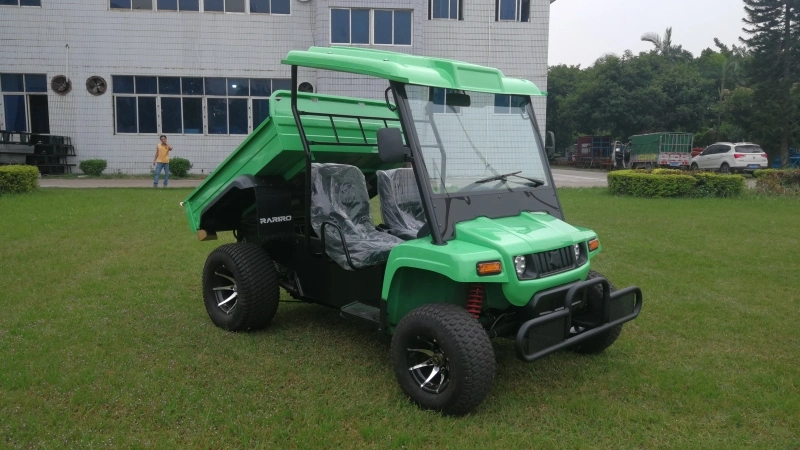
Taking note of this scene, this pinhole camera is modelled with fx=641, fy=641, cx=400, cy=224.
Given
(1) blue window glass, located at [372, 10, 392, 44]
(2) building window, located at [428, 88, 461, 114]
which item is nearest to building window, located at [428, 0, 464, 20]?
(1) blue window glass, located at [372, 10, 392, 44]

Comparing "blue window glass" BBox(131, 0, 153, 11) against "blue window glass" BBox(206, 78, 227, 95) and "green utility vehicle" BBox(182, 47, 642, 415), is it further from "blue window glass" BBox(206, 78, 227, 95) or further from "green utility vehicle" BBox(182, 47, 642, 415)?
"green utility vehicle" BBox(182, 47, 642, 415)

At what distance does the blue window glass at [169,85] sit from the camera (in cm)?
2238

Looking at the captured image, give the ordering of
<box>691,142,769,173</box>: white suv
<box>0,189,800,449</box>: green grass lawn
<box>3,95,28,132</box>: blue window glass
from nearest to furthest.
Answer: <box>0,189,800,449</box>: green grass lawn → <box>3,95,28,132</box>: blue window glass → <box>691,142,769,173</box>: white suv

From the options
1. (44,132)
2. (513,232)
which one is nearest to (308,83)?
(44,132)

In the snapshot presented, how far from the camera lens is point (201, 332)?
551cm

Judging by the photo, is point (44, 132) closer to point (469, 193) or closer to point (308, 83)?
point (308, 83)

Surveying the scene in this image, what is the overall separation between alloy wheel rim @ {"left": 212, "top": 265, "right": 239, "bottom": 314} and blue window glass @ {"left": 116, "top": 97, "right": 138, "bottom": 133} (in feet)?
62.2

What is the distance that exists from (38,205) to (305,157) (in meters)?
10.4

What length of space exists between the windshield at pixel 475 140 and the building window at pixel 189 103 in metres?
18.4

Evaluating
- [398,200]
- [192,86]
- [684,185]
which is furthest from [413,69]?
[192,86]

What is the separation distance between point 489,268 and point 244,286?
2.31 m

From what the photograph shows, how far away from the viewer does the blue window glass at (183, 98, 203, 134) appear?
22.7 m

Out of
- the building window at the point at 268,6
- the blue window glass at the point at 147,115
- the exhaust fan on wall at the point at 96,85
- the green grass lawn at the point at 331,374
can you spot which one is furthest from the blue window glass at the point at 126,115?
the green grass lawn at the point at 331,374

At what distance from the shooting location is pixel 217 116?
903 inches
